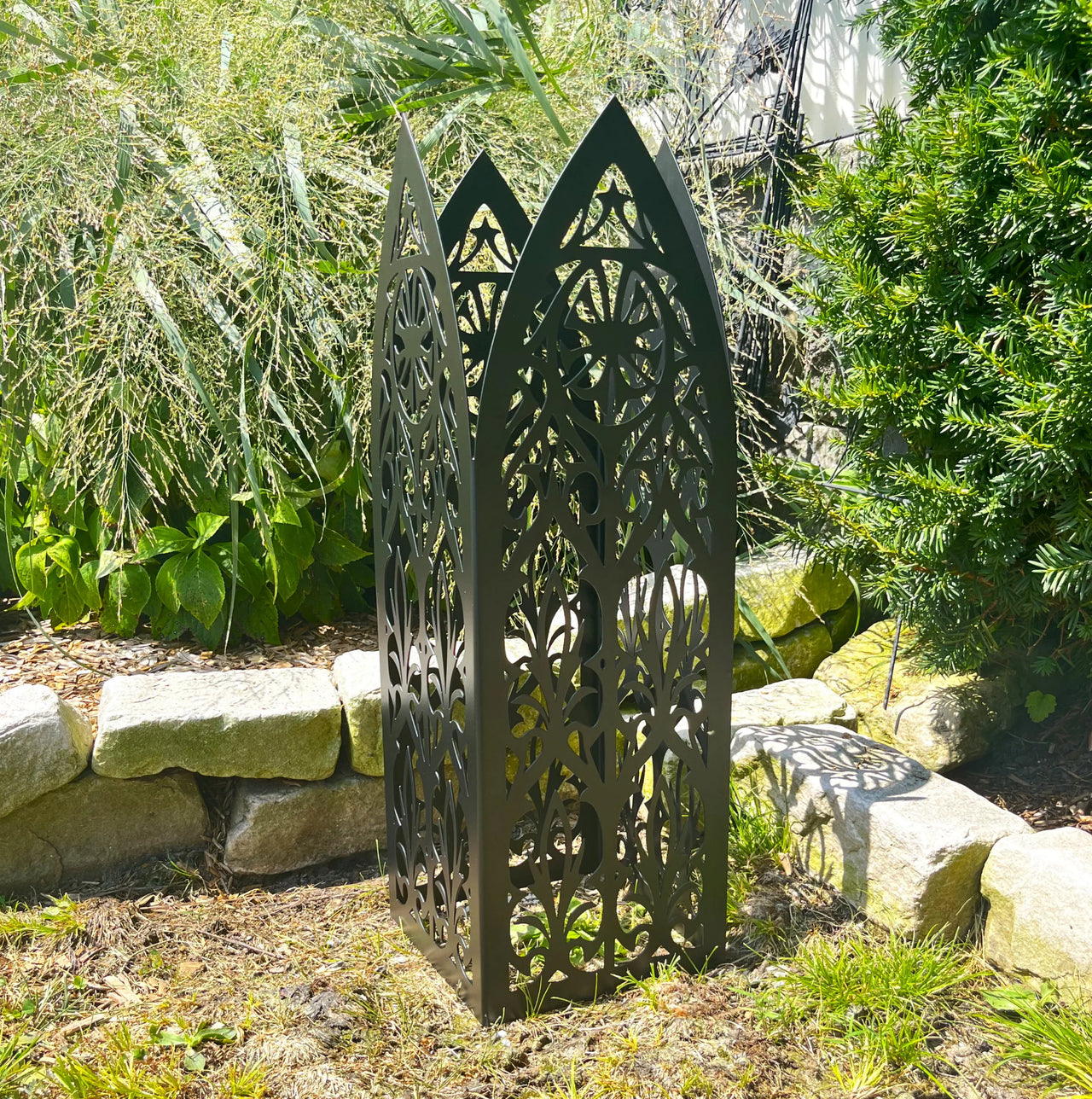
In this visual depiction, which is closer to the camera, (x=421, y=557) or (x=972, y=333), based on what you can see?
(x=421, y=557)

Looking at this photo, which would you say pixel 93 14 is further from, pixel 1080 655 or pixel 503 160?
pixel 1080 655

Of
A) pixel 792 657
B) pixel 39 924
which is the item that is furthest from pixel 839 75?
pixel 39 924

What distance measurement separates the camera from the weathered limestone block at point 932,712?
2436 mm

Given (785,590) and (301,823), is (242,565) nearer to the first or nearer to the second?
(301,823)

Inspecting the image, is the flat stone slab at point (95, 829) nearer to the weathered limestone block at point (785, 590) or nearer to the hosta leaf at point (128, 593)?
the hosta leaf at point (128, 593)

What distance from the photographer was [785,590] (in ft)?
9.84

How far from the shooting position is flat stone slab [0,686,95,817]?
2078 millimetres

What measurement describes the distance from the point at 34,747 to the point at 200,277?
1.20 m

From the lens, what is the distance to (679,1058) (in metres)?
1.63

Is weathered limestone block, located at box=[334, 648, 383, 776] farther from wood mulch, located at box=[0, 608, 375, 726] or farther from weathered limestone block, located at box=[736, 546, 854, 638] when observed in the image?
weathered limestone block, located at box=[736, 546, 854, 638]

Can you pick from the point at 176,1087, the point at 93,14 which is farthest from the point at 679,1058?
the point at 93,14

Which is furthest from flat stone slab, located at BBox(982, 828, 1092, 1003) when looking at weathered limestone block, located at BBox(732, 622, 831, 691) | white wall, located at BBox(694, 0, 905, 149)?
white wall, located at BBox(694, 0, 905, 149)

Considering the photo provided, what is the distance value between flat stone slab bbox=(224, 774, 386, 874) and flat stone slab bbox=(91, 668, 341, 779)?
5cm

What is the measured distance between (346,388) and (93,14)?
1289 millimetres
